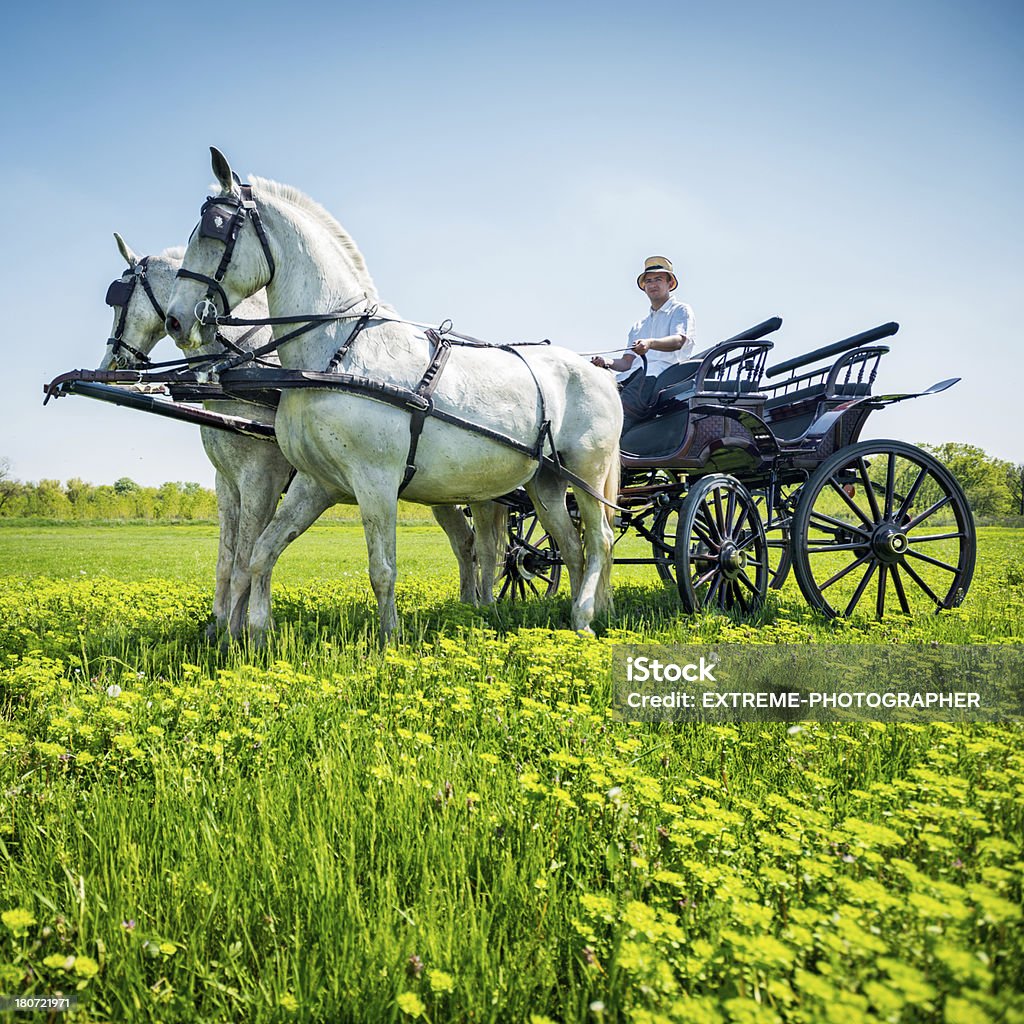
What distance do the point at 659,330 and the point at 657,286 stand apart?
0.48 metres

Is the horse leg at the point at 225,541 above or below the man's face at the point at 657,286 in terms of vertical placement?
below

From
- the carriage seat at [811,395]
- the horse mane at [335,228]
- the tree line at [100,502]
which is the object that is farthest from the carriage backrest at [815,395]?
the tree line at [100,502]

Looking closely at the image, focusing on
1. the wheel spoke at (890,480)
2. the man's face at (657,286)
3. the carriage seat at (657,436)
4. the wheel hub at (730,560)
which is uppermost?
the man's face at (657,286)

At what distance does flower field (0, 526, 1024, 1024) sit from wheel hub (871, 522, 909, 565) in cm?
290

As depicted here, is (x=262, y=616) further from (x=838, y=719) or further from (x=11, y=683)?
(x=838, y=719)

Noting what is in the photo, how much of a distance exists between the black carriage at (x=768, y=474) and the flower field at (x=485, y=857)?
2.59 meters

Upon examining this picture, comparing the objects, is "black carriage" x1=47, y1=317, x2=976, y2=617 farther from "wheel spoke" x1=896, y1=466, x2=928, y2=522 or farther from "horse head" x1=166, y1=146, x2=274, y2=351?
"horse head" x1=166, y1=146, x2=274, y2=351

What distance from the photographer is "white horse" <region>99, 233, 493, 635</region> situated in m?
5.17

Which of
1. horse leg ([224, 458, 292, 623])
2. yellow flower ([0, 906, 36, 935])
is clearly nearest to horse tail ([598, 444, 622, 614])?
horse leg ([224, 458, 292, 623])

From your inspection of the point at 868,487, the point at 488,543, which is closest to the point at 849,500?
the point at 868,487

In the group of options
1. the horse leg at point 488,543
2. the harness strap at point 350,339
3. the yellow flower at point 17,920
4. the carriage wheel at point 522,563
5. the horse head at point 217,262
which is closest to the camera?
the yellow flower at point 17,920

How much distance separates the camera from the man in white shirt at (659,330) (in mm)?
6688

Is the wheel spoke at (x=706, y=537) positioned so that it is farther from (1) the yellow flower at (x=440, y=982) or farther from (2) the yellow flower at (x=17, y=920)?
(2) the yellow flower at (x=17, y=920)

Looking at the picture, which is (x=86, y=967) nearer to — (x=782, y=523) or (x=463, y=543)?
(x=463, y=543)
